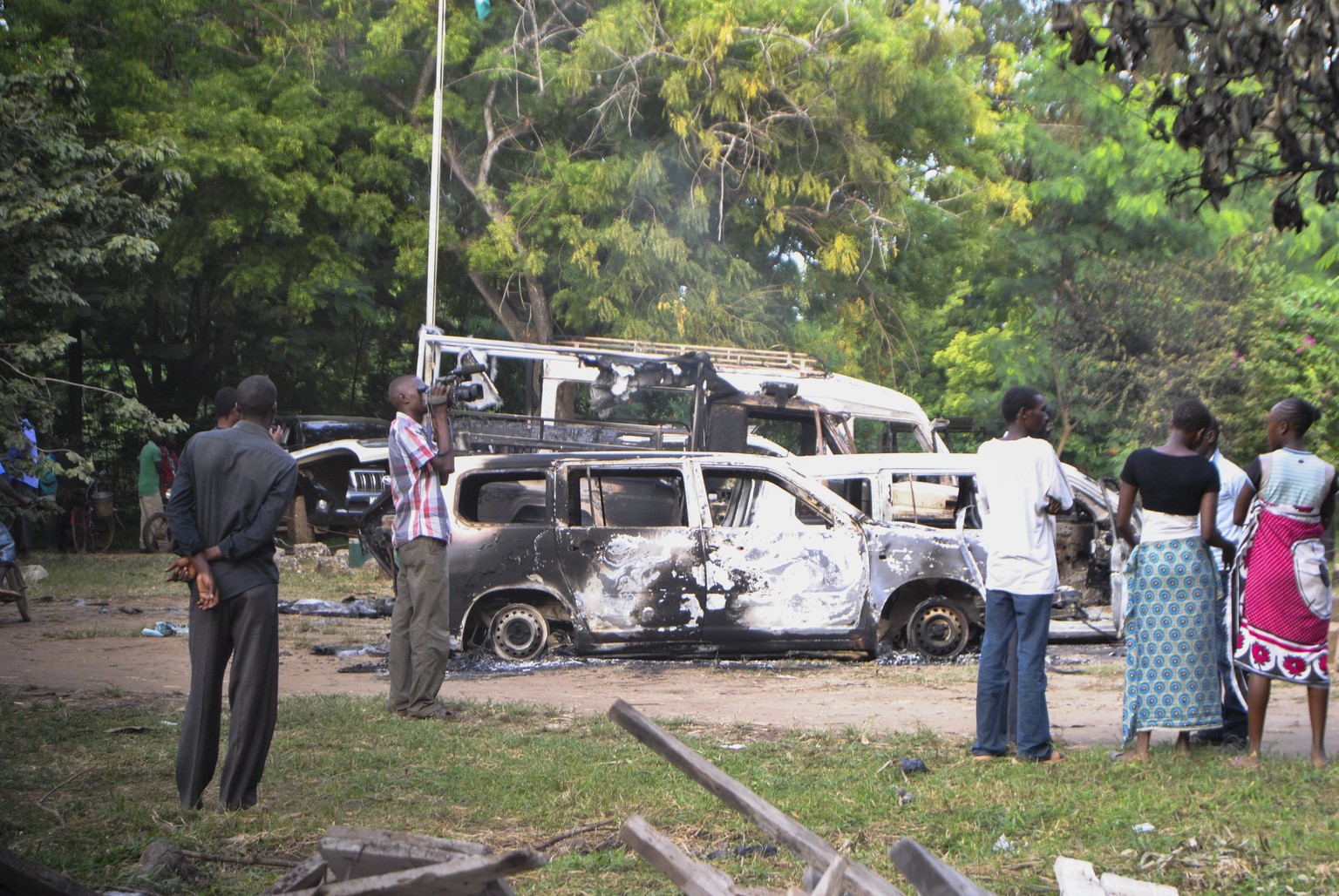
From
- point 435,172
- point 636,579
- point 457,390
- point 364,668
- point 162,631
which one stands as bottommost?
point 364,668

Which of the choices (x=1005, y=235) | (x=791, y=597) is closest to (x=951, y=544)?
(x=791, y=597)

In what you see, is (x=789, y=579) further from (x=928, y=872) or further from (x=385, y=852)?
(x=928, y=872)

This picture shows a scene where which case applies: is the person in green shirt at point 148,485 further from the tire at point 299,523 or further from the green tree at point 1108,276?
the green tree at point 1108,276

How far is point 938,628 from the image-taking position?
9984 mm

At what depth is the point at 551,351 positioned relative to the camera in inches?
584

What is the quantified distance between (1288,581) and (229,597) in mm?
4677

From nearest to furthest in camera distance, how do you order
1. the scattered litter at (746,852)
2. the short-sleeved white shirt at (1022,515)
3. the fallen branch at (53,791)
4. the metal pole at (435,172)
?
the scattered litter at (746,852) < the fallen branch at (53,791) < the short-sleeved white shirt at (1022,515) < the metal pole at (435,172)

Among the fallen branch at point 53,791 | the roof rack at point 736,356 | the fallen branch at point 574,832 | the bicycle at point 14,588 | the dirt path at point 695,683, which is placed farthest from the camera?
the roof rack at point 736,356

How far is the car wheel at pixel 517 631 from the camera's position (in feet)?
31.8

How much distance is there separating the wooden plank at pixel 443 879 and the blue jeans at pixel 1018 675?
3.54 meters

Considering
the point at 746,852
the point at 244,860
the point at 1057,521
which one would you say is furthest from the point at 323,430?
the point at 746,852

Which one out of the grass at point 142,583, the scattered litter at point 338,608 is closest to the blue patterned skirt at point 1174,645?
the scattered litter at point 338,608

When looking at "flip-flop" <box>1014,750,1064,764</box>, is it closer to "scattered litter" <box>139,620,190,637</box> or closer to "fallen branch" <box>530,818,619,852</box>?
"fallen branch" <box>530,818,619,852</box>

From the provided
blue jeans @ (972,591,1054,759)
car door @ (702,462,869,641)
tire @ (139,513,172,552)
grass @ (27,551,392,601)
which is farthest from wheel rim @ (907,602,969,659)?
tire @ (139,513,172,552)
